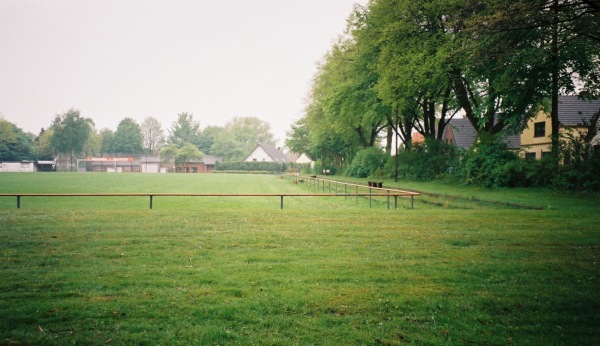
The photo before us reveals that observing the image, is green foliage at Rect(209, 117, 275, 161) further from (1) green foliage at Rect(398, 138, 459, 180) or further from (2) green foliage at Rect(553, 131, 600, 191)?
(2) green foliage at Rect(553, 131, 600, 191)

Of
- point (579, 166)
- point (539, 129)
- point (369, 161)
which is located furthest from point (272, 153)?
point (579, 166)

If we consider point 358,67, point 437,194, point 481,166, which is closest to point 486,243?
point 437,194

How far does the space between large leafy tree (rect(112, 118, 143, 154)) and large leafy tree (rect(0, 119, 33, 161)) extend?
2421 cm

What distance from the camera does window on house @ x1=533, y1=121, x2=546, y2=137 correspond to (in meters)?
38.5

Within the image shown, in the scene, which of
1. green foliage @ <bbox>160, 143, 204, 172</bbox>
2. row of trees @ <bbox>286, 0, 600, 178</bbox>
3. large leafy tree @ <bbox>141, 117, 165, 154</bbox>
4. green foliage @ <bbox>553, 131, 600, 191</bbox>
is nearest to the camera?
row of trees @ <bbox>286, 0, 600, 178</bbox>

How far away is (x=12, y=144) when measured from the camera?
3661 inches

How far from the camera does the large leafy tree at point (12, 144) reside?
90000 millimetres

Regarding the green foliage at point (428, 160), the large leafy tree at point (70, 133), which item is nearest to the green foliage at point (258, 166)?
the large leafy tree at point (70, 133)

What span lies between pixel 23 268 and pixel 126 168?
343 ft

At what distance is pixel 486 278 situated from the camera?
5.52 metres

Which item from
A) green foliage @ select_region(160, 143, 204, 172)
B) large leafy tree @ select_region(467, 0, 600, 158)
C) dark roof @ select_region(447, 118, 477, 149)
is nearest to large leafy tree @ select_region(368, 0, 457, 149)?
large leafy tree @ select_region(467, 0, 600, 158)

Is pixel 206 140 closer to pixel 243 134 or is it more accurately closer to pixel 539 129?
pixel 243 134

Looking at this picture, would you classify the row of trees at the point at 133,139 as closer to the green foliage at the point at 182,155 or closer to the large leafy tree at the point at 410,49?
the green foliage at the point at 182,155

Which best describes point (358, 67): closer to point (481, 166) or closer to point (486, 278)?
point (481, 166)
